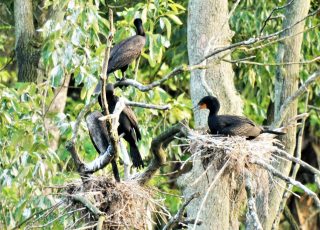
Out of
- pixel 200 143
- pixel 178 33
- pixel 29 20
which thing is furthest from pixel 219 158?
pixel 178 33

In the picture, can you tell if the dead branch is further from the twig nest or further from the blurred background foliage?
the blurred background foliage

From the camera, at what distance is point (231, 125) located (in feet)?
31.9

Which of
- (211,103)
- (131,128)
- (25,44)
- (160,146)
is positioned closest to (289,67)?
(211,103)

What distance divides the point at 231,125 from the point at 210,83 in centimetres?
127

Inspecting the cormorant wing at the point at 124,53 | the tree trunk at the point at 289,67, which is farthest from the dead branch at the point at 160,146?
the tree trunk at the point at 289,67

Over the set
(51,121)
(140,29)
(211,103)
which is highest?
(140,29)

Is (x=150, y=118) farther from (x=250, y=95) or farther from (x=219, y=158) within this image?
(x=219, y=158)

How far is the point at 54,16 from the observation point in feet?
41.2

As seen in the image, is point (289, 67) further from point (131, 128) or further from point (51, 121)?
point (131, 128)

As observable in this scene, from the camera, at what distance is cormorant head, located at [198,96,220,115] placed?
10.0m

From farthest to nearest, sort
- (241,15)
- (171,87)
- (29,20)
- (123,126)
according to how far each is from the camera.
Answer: (171,87)
(241,15)
(29,20)
(123,126)

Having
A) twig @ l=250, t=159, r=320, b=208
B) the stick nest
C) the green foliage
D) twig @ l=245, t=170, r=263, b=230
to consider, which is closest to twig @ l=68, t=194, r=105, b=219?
the stick nest

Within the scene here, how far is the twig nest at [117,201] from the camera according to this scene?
862 centimetres

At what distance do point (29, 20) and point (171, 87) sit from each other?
4.01 m
